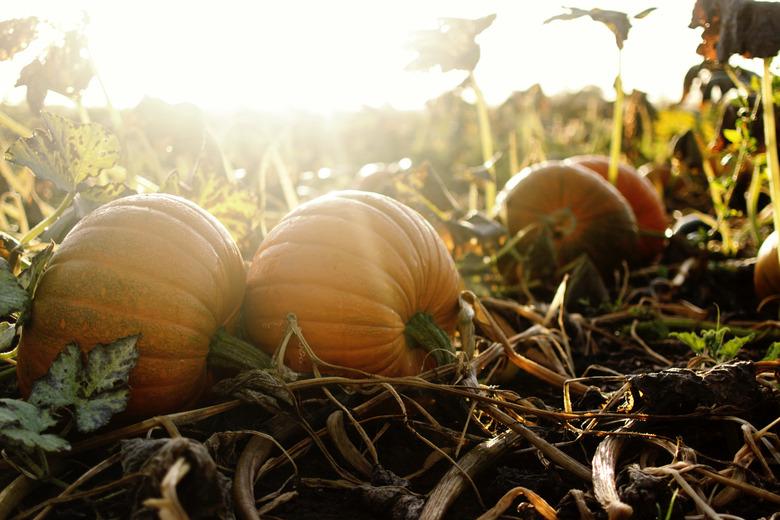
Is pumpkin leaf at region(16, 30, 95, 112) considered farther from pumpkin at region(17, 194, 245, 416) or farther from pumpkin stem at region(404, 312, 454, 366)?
pumpkin stem at region(404, 312, 454, 366)

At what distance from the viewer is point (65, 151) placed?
192cm

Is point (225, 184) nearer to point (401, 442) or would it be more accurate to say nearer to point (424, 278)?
point (424, 278)

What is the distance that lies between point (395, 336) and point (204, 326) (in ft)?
1.62

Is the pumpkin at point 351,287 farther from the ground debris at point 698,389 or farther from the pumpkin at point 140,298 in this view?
the ground debris at point 698,389

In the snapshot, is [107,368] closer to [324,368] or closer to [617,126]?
[324,368]

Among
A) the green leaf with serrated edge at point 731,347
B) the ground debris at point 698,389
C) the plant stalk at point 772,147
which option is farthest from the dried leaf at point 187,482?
the plant stalk at point 772,147

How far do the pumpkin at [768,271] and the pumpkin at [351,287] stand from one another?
4.49 ft

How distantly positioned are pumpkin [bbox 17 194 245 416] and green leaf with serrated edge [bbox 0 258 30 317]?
3.7 inches

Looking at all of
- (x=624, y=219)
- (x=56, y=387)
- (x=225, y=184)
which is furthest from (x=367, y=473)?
(x=624, y=219)

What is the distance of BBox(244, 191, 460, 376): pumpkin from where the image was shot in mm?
1812

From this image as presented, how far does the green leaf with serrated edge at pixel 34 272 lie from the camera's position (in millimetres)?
1592

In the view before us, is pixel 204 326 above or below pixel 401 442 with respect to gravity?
above

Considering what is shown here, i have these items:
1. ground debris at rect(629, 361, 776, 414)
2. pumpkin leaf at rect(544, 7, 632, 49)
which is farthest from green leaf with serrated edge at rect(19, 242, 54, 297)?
pumpkin leaf at rect(544, 7, 632, 49)

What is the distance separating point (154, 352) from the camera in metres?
1.64
